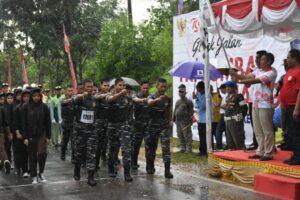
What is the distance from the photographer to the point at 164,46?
22.3 metres

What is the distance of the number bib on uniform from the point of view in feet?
28.6

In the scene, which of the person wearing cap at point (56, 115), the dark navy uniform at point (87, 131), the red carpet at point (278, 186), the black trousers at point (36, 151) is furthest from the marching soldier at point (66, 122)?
the red carpet at point (278, 186)

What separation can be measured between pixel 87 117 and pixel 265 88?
10.2ft

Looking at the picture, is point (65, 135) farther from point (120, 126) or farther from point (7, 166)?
point (120, 126)

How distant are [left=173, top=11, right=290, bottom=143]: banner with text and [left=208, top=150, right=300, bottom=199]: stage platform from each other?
2.46 metres

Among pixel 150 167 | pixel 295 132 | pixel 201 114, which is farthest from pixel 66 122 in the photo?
pixel 295 132

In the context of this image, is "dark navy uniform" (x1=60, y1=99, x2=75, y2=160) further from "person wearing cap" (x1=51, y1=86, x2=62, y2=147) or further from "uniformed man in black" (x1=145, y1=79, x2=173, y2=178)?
"uniformed man in black" (x1=145, y1=79, x2=173, y2=178)

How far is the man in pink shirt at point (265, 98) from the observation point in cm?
814

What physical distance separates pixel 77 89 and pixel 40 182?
2292 mm

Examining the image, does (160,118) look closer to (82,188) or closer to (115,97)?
(115,97)

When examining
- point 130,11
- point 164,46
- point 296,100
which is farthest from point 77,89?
point 130,11

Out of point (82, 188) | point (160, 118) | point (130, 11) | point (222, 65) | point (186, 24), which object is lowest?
point (82, 188)

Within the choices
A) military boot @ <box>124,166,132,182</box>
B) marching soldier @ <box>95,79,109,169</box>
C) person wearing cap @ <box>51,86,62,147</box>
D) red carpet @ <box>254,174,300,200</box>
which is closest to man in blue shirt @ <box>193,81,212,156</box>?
marching soldier @ <box>95,79,109,169</box>

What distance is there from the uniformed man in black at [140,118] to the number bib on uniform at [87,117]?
1.09 metres
